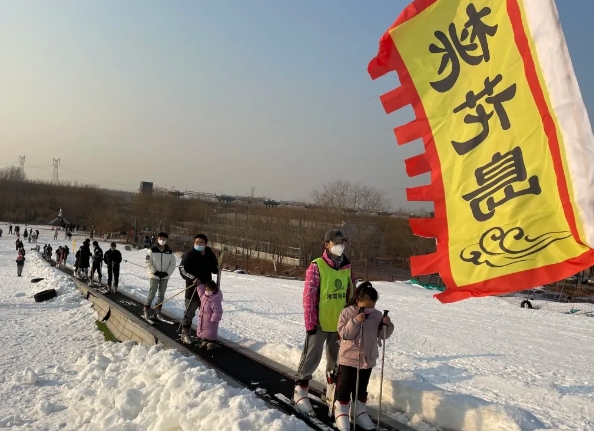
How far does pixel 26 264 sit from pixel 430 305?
26993 mm

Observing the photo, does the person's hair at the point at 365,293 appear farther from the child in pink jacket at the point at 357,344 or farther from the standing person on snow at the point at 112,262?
the standing person on snow at the point at 112,262

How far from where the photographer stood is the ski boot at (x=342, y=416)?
15.1 ft

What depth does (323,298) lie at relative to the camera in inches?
195

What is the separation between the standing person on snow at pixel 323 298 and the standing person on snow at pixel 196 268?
135 inches

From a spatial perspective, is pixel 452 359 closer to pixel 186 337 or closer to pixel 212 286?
pixel 212 286

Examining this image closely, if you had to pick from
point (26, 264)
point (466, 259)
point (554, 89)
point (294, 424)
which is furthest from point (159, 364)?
point (26, 264)

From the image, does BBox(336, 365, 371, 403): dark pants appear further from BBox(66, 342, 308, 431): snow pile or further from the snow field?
the snow field

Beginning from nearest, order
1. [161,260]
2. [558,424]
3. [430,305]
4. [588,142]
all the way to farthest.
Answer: [588,142], [558,424], [161,260], [430,305]

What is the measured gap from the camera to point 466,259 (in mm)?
3117

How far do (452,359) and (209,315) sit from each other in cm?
553

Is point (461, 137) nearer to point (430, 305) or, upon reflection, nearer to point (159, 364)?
point (159, 364)

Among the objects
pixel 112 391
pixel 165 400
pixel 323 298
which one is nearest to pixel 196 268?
pixel 112 391

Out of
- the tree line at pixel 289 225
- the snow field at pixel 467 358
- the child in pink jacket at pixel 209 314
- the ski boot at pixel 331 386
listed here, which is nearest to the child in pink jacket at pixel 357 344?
the ski boot at pixel 331 386

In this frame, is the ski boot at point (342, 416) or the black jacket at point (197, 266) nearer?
the ski boot at point (342, 416)
